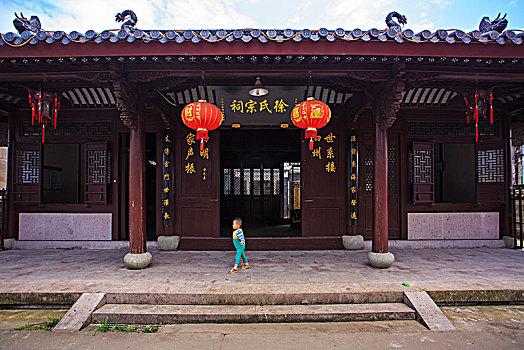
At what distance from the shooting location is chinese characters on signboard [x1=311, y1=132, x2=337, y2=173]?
7402 mm

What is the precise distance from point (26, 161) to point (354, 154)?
7.39 m

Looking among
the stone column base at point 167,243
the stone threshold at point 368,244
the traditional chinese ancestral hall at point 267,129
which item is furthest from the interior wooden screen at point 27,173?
the stone column base at point 167,243

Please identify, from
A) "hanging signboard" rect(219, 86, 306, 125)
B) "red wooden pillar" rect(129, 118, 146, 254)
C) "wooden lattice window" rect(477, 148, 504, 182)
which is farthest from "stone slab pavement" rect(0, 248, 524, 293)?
"hanging signboard" rect(219, 86, 306, 125)

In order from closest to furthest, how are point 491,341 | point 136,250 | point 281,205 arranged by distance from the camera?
1. point 491,341
2. point 136,250
3. point 281,205

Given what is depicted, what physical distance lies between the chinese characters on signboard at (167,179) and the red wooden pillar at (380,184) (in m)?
4.31

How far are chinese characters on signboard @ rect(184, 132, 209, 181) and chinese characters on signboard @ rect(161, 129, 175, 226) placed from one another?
0.33m

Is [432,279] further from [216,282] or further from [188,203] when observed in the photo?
[188,203]

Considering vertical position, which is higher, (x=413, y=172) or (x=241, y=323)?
Answer: (x=413, y=172)

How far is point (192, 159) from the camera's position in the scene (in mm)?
7402

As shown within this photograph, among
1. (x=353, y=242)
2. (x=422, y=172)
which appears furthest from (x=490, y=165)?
(x=353, y=242)

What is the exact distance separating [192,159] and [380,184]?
4.08 meters

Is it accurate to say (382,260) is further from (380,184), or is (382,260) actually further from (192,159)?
(192,159)

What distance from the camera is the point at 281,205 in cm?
1279

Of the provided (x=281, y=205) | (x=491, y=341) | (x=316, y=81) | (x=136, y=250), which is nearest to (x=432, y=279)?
(x=491, y=341)
